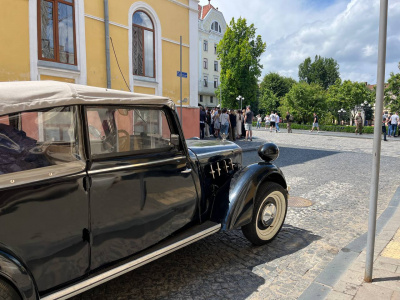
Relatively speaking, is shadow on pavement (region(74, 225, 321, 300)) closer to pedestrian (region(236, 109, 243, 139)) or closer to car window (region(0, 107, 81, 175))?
car window (region(0, 107, 81, 175))

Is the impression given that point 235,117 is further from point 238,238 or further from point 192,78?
point 238,238

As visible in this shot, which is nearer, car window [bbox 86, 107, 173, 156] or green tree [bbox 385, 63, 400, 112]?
car window [bbox 86, 107, 173, 156]

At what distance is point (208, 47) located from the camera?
5350cm

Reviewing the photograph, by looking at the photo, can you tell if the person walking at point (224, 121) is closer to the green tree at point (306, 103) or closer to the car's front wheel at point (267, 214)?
the car's front wheel at point (267, 214)

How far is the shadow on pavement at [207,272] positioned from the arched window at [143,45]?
1030 centimetres

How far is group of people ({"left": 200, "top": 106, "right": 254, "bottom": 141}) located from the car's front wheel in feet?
35.7

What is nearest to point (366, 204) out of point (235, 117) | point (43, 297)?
point (43, 297)

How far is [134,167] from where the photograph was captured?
99.9 inches

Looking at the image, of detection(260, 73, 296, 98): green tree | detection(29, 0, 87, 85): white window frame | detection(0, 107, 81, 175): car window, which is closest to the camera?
detection(0, 107, 81, 175): car window

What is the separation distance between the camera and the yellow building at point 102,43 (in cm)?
924

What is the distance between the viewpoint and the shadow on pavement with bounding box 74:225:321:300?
2.76 metres

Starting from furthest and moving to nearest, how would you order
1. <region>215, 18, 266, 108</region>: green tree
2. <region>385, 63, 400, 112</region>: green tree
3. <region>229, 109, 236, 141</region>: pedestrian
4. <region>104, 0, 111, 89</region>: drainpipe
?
<region>215, 18, 266, 108</region>: green tree, <region>385, 63, 400, 112</region>: green tree, <region>229, 109, 236, 141</region>: pedestrian, <region>104, 0, 111, 89</region>: drainpipe

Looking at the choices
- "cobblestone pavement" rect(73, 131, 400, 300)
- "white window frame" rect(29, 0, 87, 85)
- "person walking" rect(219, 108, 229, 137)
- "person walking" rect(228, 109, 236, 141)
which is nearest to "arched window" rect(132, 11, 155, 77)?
"white window frame" rect(29, 0, 87, 85)

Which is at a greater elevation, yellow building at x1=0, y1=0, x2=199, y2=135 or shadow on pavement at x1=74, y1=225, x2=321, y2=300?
yellow building at x1=0, y1=0, x2=199, y2=135
